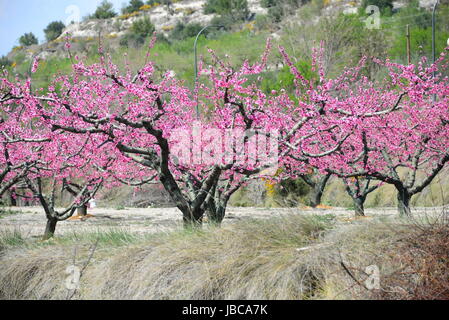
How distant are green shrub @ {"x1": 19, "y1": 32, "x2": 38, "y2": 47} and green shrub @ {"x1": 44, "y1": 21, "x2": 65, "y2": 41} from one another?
316cm

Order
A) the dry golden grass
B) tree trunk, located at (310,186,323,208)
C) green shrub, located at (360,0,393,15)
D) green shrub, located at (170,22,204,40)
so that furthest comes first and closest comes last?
green shrub, located at (170,22,204,40) → green shrub, located at (360,0,393,15) → tree trunk, located at (310,186,323,208) → the dry golden grass

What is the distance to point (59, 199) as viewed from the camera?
26.8m

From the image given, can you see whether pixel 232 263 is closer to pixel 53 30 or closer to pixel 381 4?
pixel 381 4

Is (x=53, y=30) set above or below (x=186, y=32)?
above

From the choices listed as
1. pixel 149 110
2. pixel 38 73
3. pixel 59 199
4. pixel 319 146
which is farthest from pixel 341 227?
pixel 38 73

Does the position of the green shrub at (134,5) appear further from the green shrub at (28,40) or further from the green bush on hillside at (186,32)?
the green bush on hillside at (186,32)

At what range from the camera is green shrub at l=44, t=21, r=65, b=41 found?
102 meters

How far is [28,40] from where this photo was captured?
320 ft

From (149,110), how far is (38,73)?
4853cm

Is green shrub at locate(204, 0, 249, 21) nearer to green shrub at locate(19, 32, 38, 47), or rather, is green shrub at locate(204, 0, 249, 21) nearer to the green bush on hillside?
the green bush on hillside

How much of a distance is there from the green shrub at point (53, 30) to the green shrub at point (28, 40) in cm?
316

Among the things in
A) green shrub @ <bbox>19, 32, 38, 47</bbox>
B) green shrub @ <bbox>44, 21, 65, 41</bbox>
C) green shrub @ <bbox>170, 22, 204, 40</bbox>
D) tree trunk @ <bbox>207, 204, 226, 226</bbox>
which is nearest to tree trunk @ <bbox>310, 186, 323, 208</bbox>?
tree trunk @ <bbox>207, 204, 226, 226</bbox>

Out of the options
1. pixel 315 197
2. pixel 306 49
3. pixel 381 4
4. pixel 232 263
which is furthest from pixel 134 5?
pixel 232 263

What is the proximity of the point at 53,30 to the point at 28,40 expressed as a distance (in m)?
9.22
